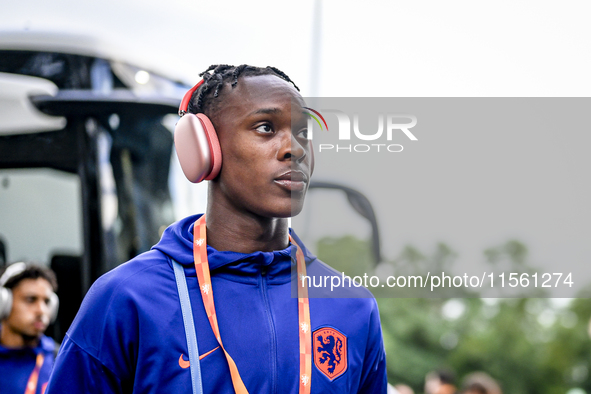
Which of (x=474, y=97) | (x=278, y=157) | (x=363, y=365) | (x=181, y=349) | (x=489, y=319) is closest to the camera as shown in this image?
(x=181, y=349)

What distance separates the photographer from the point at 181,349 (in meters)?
1.59

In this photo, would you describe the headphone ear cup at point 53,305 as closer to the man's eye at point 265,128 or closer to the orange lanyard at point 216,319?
the orange lanyard at point 216,319

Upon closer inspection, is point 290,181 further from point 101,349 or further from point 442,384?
point 442,384

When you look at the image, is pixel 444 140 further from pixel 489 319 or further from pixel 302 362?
pixel 489 319

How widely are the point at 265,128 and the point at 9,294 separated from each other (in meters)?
3.14

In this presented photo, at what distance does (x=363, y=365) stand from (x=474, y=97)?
960 millimetres

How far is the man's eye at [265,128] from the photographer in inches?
67.9

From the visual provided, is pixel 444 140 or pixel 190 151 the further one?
pixel 444 140

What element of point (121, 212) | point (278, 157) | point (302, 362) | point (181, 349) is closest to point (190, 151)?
point (278, 157)

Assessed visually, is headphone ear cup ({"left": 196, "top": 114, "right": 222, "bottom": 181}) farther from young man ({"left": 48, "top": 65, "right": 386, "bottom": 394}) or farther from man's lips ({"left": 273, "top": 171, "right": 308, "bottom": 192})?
man's lips ({"left": 273, "top": 171, "right": 308, "bottom": 192})

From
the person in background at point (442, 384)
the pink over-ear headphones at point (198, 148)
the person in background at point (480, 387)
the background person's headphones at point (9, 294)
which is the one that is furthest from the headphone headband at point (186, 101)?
the person in background at point (442, 384)

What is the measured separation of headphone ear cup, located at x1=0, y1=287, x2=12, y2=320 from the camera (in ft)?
13.1

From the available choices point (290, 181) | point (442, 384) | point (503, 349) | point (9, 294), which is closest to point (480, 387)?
point (442, 384)

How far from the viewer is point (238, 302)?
1709mm
